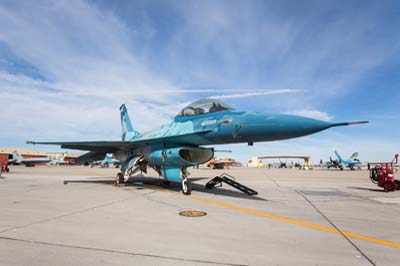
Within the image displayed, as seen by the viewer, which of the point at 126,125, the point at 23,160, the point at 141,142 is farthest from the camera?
the point at 23,160

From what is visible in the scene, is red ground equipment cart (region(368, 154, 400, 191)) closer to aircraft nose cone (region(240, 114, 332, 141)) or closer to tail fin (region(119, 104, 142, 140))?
aircraft nose cone (region(240, 114, 332, 141))

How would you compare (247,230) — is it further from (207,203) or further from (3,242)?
(3,242)

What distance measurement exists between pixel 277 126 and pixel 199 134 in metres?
3.11

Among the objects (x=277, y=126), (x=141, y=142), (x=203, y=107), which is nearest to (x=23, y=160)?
(x=141, y=142)

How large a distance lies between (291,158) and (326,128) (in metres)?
109

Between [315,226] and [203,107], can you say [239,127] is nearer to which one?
[203,107]

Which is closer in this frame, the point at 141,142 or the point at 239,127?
the point at 239,127

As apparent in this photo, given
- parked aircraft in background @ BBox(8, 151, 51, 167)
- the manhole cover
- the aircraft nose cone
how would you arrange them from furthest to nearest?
→ parked aircraft in background @ BBox(8, 151, 51, 167)
the aircraft nose cone
the manhole cover

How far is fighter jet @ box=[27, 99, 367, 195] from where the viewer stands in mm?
7281

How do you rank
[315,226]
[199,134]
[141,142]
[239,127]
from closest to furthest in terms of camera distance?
[315,226]
[239,127]
[199,134]
[141,142]

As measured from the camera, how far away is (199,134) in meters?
9.41

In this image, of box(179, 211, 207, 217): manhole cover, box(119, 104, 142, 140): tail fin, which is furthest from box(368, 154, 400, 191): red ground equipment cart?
box(119, 104, 142, 140): tail fin

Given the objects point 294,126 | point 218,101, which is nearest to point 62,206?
point 218,101

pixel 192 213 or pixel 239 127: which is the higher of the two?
pixel 239 127
